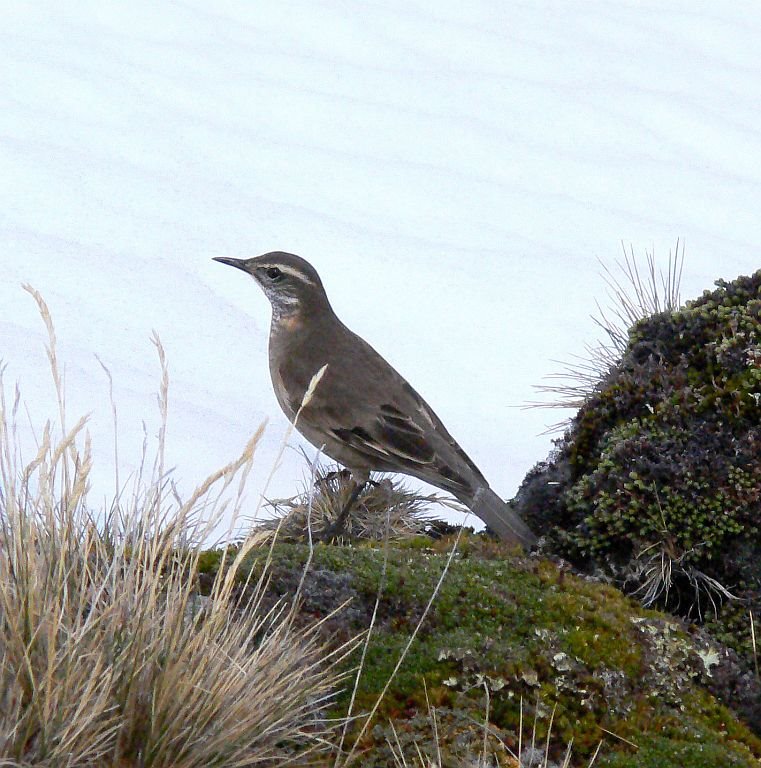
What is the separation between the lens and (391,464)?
7.63 m

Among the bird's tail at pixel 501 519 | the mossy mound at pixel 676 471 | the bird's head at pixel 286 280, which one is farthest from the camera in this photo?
the bird's head at pixel 286 280

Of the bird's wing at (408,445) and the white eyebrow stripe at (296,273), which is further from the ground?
the white eyebrow stripe at (296,273)

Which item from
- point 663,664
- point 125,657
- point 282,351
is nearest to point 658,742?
point 663,664

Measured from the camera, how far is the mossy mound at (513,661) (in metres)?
4.98

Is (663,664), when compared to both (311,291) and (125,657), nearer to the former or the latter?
(125,657)

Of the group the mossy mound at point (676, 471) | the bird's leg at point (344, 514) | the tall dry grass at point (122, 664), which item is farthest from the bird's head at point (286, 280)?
the tall dry grass at point (122, 664)

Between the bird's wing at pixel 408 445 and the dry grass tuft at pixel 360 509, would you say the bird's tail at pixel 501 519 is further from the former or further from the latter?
the dry grass tuft at pixel 360 509

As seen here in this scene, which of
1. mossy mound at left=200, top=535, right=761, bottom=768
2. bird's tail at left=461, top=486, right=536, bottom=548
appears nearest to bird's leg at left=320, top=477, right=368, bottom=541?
bird's tail at left=461, top=486, right=536, bottom=548

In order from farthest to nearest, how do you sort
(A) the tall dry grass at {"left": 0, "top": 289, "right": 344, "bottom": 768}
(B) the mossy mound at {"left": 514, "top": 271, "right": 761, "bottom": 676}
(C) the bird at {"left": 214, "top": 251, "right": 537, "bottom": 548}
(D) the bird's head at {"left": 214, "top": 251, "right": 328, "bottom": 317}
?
(D) the bird's head at {"left": 214, "top": 251, "right": 328, "bottom": 317}, (C) the bird at {"left": 214, "top": 251, "right": 537, "bottom": 548}, (B) the mossy mound at {"left": 514, "top": 271, "right": 761, "bottom": 676}, (A) the tall dry grass at {"left": 0, "top": 289, "right": 344, "bottom": 768}

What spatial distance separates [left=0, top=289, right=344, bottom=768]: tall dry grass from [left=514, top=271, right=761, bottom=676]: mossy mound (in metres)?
2.80

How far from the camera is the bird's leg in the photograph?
25.0ft

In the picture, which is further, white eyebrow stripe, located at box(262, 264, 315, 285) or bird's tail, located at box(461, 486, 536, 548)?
white eyebrow stripe, located at box(262, 264, 315, 285)

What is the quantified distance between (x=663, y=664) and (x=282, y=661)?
2.01 meters

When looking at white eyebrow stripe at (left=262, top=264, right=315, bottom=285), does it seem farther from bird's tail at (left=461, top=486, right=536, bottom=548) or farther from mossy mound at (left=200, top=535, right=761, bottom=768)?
mossy mound at (left=200, top=535, right=761, bottom=768)
